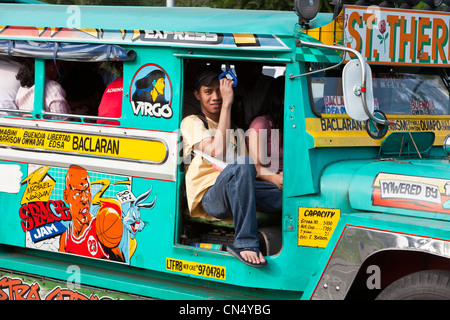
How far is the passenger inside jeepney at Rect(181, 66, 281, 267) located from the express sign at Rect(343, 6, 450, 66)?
90cm

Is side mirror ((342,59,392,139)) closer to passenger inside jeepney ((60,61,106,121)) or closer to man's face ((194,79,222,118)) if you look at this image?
man's face ((194,79,222,118))

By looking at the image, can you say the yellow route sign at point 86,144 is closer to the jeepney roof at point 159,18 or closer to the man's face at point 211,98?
the man's face at point 211,98

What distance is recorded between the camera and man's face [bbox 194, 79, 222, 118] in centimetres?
483

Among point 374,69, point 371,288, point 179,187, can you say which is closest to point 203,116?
point 179,187

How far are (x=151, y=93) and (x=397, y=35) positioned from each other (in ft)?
5.53

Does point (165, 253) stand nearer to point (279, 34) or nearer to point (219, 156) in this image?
point (219, 156)

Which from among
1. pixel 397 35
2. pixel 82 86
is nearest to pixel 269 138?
pixel 397 35

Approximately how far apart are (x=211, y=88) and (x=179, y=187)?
71 cm

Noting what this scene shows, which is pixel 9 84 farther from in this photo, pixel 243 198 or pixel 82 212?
pixel 243 198

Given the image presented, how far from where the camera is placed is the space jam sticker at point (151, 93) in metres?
4.81

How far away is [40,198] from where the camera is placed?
537 cm

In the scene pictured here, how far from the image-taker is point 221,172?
4.64 meters

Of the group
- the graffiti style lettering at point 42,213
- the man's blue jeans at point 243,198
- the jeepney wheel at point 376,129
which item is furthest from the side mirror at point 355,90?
the graffiti style lettering at point 42,213

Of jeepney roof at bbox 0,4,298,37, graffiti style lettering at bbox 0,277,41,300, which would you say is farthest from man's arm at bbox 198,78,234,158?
graffiti style lettering at bbox 0,277,41,300
